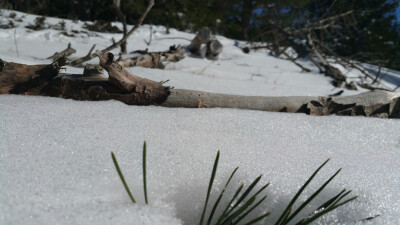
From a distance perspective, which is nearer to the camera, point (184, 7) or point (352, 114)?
point (352, 114)

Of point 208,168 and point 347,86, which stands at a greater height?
point 208,168

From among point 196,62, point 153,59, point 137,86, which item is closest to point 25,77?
point 137,86

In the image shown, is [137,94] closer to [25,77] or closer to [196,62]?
[25,77]

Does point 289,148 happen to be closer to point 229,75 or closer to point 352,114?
point 352,114

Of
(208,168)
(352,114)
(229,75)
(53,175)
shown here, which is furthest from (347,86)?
(53,175)

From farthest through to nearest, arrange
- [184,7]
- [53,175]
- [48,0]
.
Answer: [48,0]
[184,7]
[53,175]

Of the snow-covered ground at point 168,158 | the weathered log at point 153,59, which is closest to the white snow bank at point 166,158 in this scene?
the snow-covered ground at point 168,158

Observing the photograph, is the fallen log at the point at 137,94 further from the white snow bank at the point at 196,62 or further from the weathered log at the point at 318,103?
the white snow bank at the point at 196,62
